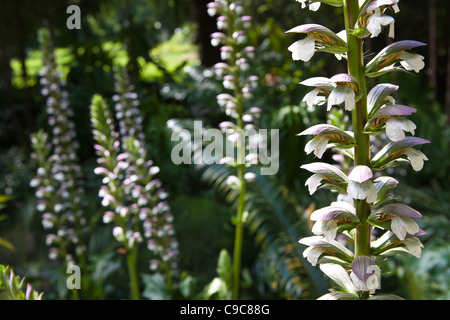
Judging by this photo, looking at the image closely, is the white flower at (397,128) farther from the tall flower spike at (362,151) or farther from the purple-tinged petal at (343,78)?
the purple-tinged petal at (343,78)

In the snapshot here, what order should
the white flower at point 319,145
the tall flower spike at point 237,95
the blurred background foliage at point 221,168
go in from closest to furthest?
the white flower at point 319,145
the tall flower spike at point 237,95
the blurred background foliage at point 221,168

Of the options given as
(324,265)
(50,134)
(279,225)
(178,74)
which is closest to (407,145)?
(324,265)

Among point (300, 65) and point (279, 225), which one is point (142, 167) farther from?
point (300, 65)

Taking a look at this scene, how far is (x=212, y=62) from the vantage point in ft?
20.4

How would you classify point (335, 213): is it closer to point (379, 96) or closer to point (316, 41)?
point (379, 96)

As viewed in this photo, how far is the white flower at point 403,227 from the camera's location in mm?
928

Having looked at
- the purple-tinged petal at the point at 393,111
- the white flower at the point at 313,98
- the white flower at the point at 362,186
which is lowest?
the white flower at the point at 362,186

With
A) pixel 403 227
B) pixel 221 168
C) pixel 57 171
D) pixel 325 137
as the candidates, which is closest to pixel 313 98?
pixel 325 137

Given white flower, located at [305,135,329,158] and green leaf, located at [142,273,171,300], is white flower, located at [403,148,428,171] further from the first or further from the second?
green leaf, located at [142,273,171,300]

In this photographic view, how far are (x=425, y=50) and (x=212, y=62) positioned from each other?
3.38 meters

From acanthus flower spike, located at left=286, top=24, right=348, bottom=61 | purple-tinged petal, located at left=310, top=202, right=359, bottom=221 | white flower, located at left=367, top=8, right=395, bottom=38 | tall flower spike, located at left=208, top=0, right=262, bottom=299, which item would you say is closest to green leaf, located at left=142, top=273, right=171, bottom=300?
tall flower spike, located at left=208, top=0, right=262, bottom=299

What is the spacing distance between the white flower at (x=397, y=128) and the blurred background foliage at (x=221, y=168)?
1531 millimetres

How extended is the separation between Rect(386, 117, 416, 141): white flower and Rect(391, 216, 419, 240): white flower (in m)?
0.16

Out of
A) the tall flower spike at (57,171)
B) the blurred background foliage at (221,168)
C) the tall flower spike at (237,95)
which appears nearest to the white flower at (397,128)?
the tall flower spike at (237,95)
